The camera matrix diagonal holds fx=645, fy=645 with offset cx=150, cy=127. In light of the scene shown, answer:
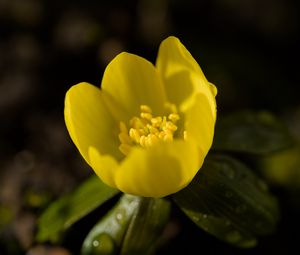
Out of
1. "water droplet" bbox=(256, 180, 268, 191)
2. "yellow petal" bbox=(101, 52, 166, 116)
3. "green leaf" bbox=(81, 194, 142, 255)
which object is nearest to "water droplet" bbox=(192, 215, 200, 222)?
"green leaf" bbox=(81, 194, 142, 255)

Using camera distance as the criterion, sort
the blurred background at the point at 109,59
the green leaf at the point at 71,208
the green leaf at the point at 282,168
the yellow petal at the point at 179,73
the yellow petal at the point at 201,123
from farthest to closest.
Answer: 1. the green leaf at the point at 282,168
2. the blurred background at the point at 109,59
3. the green leaf at the point at 71,208
4. the yellow petal at the point at 179,73
5. the yellow petal at the point at 201,123

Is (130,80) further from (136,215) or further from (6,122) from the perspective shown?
(6,122)

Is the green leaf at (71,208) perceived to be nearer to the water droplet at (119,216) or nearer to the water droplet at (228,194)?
the water droplet at (119,216)

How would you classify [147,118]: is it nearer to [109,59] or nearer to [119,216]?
[119,216]

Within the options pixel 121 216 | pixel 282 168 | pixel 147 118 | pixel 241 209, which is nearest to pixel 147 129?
pixel 147 118

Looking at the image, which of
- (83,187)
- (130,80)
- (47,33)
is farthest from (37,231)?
(47,33)

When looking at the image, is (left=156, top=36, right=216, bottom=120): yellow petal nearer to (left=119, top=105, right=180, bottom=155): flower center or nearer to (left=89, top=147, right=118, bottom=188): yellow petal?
(left=119, top=105, right=180, bottom=155): flower center

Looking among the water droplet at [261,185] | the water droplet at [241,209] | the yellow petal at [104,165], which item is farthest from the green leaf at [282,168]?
the yellow petal at [104,165]

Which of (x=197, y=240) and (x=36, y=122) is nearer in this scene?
(x=197, y=240)
